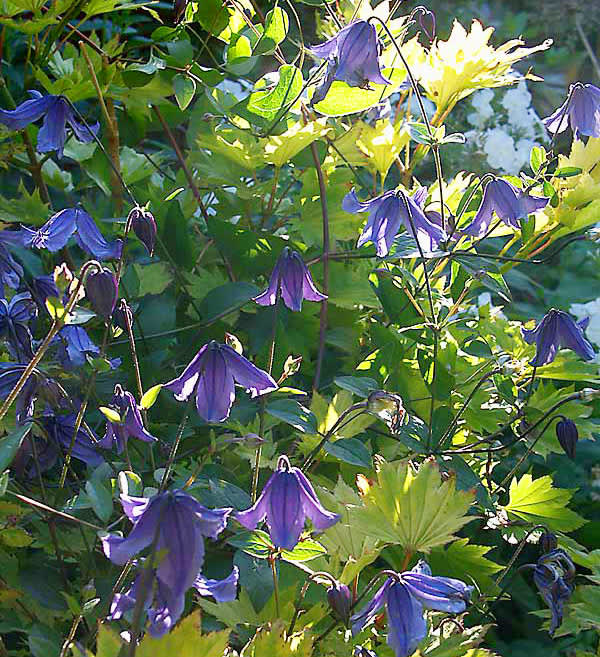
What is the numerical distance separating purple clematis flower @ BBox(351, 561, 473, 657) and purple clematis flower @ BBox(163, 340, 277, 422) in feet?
0.60

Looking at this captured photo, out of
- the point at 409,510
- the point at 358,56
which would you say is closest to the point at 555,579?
the point at 409,510

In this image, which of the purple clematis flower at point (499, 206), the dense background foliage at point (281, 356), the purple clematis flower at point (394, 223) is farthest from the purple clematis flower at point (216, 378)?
the purple clematis flower at point (499, 206)

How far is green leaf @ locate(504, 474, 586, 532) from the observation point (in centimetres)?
95

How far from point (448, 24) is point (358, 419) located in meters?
2.94

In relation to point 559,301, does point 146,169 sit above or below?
above

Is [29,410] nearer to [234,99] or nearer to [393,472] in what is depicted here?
[393,472]

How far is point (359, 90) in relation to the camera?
0.90 meters

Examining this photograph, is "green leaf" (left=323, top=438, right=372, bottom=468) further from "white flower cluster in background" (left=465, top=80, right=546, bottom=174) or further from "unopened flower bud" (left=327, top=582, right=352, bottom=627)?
"white flower cluster in background" (left=465, top=80, right=546, bottom=174)

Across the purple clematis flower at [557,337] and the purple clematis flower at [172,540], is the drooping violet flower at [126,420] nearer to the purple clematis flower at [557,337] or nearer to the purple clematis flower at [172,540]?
the purple clematis flower at [172,540]

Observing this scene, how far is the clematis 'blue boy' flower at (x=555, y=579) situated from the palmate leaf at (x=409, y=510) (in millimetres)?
135

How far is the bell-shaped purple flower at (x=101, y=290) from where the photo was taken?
0.69m

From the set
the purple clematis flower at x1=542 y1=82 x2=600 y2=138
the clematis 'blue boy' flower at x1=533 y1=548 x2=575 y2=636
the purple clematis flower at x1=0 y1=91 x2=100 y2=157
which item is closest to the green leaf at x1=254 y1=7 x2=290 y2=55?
the purple clematis flower at x1=0 y1=91 x2=100 y2=157

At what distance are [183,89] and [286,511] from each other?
0.56m

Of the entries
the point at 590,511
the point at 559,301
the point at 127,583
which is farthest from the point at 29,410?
the point at 559,301
